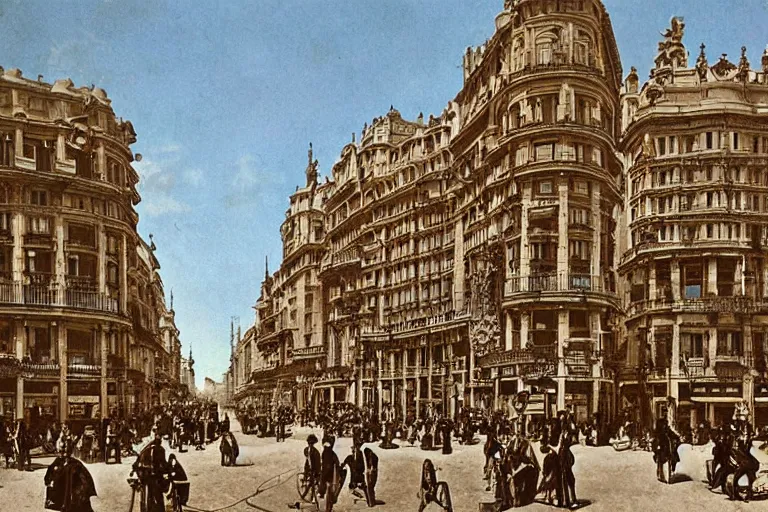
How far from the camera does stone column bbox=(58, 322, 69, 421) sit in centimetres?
1166

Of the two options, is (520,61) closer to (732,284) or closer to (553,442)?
(732,284)

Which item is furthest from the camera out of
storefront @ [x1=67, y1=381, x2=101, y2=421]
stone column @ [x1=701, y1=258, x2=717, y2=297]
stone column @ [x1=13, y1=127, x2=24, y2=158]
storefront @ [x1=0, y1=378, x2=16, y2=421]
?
stone column @ [x1=13, y1=127, x2=24, y2=158]

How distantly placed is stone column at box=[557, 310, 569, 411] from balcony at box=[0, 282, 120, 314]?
6.38 metres

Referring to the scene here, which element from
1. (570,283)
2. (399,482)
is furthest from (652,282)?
(399,482)

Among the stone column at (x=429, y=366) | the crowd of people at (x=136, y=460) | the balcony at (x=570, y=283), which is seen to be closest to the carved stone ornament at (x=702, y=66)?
the balcony at (x=570, y=283)

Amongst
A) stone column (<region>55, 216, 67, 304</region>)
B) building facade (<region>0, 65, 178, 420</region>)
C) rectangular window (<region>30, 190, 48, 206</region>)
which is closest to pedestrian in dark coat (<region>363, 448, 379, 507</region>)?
building facade (<region>0, 65, 178, 420</region>)

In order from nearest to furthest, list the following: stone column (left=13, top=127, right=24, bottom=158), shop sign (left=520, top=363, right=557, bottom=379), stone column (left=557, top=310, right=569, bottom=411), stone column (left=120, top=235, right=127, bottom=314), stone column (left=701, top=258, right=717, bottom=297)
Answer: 1. stone column (left=557, top=310, right=569, bottom=411)
2. shop sign (left=520, top=363, right=557, bottom=379)
3. stone column (left=701, top=258, right=717, bottom=297)
4. stone column (left=13, top=127, right=24, bottom=158)
5. stone column (left=120, top=235, right=127, bottom=314)

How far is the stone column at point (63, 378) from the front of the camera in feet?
38.2

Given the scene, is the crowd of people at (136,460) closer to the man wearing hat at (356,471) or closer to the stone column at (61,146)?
the man wearing hat at (356,471)

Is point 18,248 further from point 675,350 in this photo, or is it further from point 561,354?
point 675,350

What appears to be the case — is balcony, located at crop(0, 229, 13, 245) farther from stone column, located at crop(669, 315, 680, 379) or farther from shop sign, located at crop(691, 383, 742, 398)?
shop sign, located at crop(691, 383, 742, 398)

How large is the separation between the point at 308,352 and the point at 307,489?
7.63 m

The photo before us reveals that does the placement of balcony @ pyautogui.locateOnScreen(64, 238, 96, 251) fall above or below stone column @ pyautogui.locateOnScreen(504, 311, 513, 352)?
above

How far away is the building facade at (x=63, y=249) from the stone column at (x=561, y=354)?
19.1 ft
